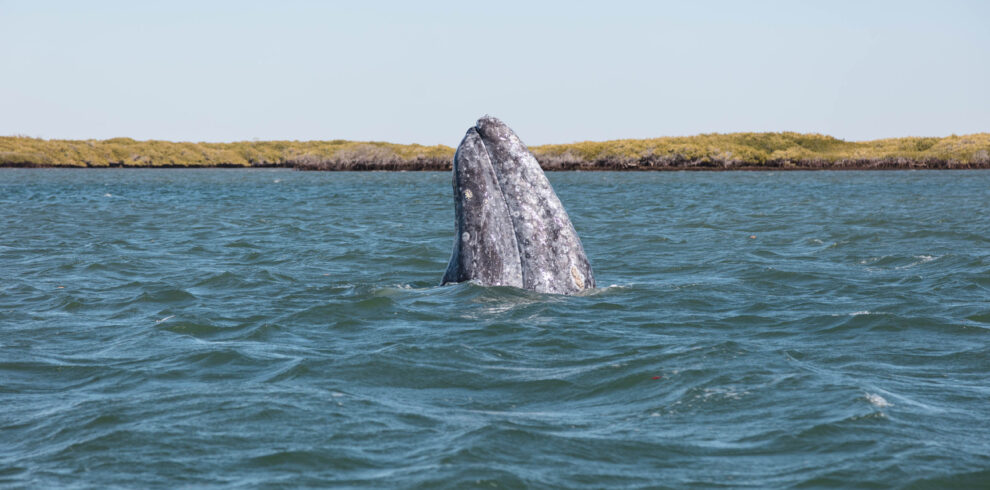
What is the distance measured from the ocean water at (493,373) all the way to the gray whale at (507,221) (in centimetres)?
24

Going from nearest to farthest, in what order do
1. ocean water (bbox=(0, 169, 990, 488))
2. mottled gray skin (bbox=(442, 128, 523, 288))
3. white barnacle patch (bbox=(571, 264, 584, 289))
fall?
ocean water (bbox=(0, 169, 990, 488))
mottled gray skin (bbox=(442, 128, 523, 288))
white barnacle patch (bbox=(571, 264, 584, 289))

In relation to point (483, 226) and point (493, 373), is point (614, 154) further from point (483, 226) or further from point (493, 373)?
point (493, 373)

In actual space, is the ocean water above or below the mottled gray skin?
below

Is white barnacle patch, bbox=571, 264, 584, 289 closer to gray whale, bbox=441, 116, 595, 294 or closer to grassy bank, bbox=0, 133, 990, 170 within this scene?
gray whale, bbox=441, 116, 595, 294

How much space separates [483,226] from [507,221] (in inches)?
9.0

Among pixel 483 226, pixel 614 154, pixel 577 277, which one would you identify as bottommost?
pixel 577 277

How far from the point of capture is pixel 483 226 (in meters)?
8.98

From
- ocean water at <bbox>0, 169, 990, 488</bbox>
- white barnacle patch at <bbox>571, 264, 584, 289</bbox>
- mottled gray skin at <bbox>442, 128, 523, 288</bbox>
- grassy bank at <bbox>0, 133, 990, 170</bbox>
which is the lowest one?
ocean water at <bbox>0, 169, 990, 488</bbox>

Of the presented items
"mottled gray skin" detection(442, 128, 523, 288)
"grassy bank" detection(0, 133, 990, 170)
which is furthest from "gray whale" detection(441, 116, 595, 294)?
"grassy bank" detection(0, 133, 990, 170)

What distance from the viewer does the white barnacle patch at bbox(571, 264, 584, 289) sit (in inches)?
368

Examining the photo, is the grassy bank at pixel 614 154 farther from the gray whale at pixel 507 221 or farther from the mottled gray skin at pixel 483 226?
the mottled gray skin at pixel 483 226

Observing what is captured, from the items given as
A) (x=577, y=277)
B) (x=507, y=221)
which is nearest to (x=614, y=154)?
(x=577, y=277)

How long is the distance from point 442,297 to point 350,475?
4898 millimetres

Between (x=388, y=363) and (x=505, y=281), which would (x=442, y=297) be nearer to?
(x=505, y=281)
